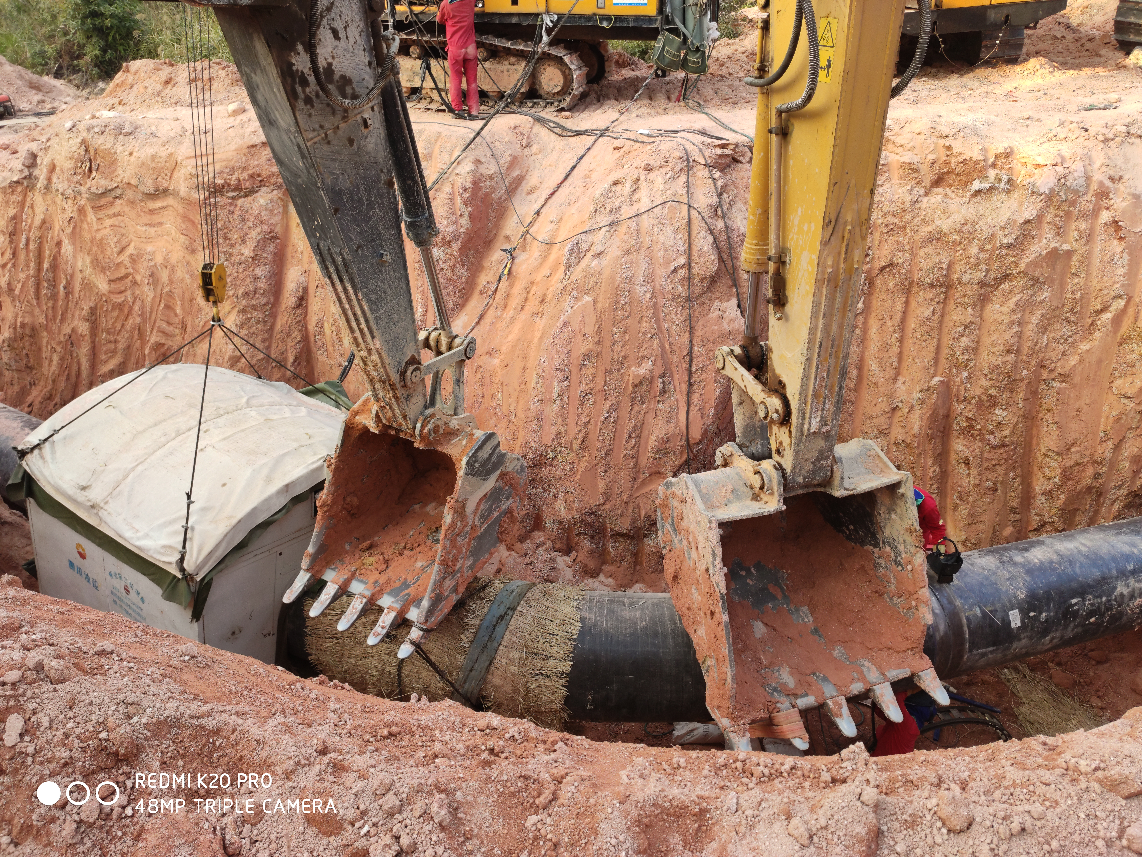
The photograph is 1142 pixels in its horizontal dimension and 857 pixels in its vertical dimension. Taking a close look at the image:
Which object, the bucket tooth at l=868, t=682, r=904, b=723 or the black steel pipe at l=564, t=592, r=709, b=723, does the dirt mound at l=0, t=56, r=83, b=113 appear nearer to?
the black steel pipe at l=564, t=592, r=709, b=723

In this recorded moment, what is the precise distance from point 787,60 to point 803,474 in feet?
5.24

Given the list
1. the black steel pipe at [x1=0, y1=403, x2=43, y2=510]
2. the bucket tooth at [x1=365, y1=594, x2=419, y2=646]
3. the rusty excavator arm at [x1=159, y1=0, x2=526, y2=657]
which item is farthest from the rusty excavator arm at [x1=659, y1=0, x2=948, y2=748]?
the black steel pipe at [x1=0, y1=403, x2=43, y2=510]

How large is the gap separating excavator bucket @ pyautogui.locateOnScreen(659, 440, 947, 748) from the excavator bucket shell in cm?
94

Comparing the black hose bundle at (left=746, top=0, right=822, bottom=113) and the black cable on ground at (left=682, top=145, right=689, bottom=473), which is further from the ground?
the black hose bundle at (left=746, top=0, right=822, bottom=113)

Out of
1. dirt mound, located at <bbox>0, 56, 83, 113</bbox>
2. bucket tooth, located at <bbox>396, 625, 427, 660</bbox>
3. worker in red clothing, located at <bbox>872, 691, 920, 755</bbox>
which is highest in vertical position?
dirt mound, located at <bbox>0, 56, 83, 113</bbox>

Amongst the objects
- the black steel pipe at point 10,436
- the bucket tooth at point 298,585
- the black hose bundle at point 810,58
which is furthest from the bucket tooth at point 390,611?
the black steel pipe at point 10,436

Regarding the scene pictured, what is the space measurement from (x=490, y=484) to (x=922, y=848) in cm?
237

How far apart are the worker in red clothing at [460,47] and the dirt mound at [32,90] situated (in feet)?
25.7

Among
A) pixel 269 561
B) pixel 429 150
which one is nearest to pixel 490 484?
pixel 269 561

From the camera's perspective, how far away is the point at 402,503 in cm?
472

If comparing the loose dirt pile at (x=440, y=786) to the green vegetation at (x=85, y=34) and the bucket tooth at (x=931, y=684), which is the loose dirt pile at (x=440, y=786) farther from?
the green vegetation at (x=85, y=34)

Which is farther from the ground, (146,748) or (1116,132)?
(1116,132)

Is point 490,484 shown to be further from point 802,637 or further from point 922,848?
point 922,848

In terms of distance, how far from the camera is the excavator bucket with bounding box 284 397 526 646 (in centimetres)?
399
